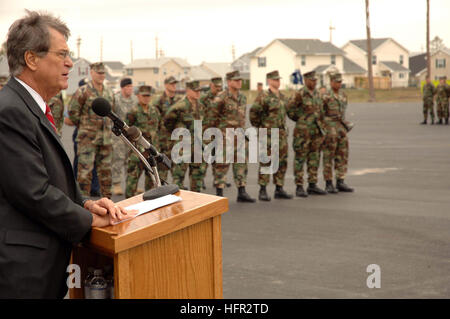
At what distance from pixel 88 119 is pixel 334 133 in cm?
411

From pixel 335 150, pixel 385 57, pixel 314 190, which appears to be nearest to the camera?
pixel 314 190

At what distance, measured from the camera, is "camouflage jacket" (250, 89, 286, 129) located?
957 cm

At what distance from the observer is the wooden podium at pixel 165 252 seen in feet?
7.65

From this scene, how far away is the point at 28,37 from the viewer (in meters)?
2.37

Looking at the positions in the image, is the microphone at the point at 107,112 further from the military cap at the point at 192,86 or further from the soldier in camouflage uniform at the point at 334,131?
the soldier in camouflage uniform at the point at 334,131

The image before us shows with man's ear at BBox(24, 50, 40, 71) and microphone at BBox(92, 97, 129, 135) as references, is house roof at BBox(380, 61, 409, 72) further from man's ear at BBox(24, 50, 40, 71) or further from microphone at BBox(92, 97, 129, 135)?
man's ear at BBox(24, 50, 40, 71)

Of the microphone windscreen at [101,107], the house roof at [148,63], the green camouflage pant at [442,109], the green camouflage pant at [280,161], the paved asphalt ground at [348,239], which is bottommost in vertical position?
the paved asphalt ground at [348,239]

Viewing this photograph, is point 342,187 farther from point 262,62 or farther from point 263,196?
point 262,62

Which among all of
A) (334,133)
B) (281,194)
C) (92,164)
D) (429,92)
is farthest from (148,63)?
(92,164)

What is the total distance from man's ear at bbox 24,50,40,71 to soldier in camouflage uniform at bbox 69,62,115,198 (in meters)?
6.33

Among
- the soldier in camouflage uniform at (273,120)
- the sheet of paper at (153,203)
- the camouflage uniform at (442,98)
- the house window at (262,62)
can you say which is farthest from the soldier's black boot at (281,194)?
the house window at (262,62)

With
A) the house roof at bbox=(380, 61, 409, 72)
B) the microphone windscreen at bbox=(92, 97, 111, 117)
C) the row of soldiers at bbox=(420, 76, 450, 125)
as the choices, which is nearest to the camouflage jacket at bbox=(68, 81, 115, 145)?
the microphone windscreen at bbox=(92, 97, 111, 117)
